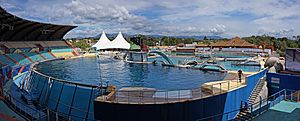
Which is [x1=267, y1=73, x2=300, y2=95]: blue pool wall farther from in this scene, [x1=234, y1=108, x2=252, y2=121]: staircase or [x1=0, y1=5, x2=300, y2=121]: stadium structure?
[x1=234, y1=108, x2=252, y2=121]: staircase

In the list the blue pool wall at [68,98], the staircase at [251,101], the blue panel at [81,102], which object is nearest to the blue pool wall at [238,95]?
the staircase at [251,101]

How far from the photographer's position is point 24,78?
20.4m

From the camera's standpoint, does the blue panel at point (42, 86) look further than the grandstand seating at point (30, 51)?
No

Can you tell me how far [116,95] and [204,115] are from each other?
397 centimetres

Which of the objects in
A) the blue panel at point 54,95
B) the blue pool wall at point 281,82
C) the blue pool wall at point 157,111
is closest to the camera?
the blue pool wall at point 157,111

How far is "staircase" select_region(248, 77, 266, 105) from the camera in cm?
1409

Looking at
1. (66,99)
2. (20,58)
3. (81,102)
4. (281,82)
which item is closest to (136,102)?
(81,102)

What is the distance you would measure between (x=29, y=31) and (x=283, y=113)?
149 feet

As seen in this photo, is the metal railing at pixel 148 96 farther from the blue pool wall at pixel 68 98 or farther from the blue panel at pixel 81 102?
the blue panel at pixel 81 102

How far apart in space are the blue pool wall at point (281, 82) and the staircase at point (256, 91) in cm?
41

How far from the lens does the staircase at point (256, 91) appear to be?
14088 mm

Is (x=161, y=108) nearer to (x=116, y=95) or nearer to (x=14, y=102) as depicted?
(x=116, y=95)

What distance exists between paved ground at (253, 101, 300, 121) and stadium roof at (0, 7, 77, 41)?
34.4 metres

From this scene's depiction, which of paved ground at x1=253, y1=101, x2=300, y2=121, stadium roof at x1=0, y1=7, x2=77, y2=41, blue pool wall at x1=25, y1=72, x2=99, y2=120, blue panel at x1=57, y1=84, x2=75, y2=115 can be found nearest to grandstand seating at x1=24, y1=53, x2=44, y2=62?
stadium roof at x1=0, y1=7, x2=77, y2=41
